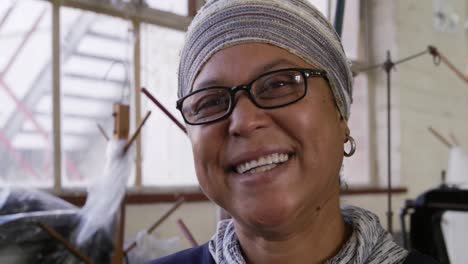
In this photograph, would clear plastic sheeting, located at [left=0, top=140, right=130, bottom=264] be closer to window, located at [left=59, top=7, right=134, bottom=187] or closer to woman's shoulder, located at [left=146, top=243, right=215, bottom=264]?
woman's shoulder, located at [left=146, top=243, right=215, bottom=264]

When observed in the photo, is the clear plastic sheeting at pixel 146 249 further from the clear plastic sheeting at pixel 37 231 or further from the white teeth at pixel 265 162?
the white teeth at pixel 265 162

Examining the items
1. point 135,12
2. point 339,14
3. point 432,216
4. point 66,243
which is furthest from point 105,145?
point 432,216

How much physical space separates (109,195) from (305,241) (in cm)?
68

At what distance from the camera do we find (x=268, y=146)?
2.02 feet

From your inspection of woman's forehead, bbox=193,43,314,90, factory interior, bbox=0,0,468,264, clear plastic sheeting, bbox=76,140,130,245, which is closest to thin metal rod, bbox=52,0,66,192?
factory interior, bbox=0,0,468,264

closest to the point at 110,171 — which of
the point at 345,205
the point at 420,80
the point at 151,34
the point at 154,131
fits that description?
the point at 345,205

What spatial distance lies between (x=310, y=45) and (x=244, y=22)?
10cm

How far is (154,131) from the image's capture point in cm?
200

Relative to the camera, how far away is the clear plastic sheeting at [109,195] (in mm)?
1192

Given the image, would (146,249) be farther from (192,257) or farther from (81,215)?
(192,257)

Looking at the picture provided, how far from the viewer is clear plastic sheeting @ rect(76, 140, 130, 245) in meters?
1.19

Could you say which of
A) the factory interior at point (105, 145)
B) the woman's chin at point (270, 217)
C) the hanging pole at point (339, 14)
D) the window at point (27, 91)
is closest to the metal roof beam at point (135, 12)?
the factory interior at point (105, 145)

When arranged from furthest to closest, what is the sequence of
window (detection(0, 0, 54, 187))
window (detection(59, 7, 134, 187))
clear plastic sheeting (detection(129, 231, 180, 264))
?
window (detection(59, 7, 134, 187)) < window (detection(0, 0, 54, 187)) < clear plastic sheeting (detection(129, 231, 180, 264))

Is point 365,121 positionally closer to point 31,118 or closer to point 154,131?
point 154,131
